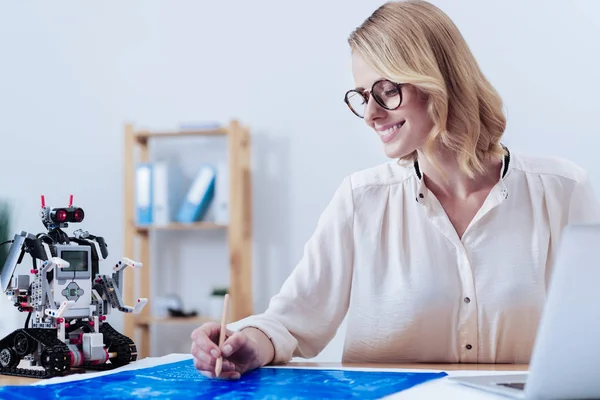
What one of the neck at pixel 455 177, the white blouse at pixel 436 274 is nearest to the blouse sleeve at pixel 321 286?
the white blouse at pixel 436 274

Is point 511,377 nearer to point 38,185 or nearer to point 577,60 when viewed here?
point 577,60

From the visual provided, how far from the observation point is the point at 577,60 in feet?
9.95

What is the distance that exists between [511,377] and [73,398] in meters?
0.62

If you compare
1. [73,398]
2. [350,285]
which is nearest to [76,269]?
[73,398]

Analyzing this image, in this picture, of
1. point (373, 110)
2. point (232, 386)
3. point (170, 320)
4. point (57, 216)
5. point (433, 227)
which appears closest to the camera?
point (232, 386)

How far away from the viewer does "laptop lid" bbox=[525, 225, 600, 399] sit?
2.38 ft

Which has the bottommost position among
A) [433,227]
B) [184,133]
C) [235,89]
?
[433,227]

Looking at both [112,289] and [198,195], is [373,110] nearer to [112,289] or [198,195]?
[112,289]

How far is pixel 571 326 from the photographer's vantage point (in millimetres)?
748

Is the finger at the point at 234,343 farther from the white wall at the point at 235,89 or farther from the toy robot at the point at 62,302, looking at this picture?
the white wall at the point at 235,89

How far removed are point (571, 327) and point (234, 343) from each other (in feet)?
1.90

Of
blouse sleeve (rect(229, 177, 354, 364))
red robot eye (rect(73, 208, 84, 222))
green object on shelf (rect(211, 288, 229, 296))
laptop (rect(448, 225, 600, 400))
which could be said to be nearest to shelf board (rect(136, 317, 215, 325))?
green object on shelf (rect(211, 288, 229, 296))

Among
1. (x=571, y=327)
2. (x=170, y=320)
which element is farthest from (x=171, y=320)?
(x=571, y=327)

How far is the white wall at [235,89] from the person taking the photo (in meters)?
3.09
